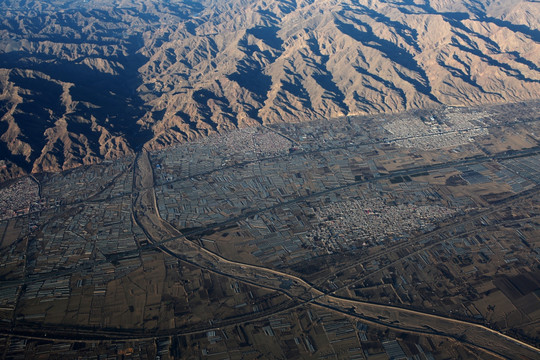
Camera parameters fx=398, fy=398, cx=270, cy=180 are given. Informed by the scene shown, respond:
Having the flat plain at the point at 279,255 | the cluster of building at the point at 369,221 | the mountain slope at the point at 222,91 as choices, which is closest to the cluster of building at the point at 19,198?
the flat plain at the point at 279,255

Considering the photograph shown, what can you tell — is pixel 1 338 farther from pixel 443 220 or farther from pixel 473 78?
pixel 473 78

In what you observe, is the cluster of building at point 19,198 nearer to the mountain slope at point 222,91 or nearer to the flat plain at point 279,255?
the flat plain at point 279,255

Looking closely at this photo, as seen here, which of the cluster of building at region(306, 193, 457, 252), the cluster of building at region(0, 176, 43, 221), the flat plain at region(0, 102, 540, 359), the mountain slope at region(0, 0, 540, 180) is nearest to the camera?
the flat plain at region(0, 102, 540, 359)

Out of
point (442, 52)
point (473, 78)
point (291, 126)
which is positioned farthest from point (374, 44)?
point (291, 126)

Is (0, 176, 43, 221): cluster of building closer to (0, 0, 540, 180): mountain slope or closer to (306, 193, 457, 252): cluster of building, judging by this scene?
(0, 0, 540, 180): mountain slope

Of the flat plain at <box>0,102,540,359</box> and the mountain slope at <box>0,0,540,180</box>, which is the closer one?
the flat plain at <box>0,102,540,359</box>

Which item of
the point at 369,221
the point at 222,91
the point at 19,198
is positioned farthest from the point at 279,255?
the point at 222,91

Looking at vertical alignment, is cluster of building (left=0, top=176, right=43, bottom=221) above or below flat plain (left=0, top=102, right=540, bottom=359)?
below

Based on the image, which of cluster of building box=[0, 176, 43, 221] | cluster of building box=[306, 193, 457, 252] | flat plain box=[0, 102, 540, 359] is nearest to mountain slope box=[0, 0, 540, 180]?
cluster of building box=[0, 176, 43, 221]

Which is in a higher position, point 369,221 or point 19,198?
point 369,221

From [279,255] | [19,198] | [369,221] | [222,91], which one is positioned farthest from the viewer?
[222,91]

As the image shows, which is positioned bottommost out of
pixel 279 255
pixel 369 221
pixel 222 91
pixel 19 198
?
pixel 19 198

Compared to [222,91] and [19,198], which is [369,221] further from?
[222,91]
